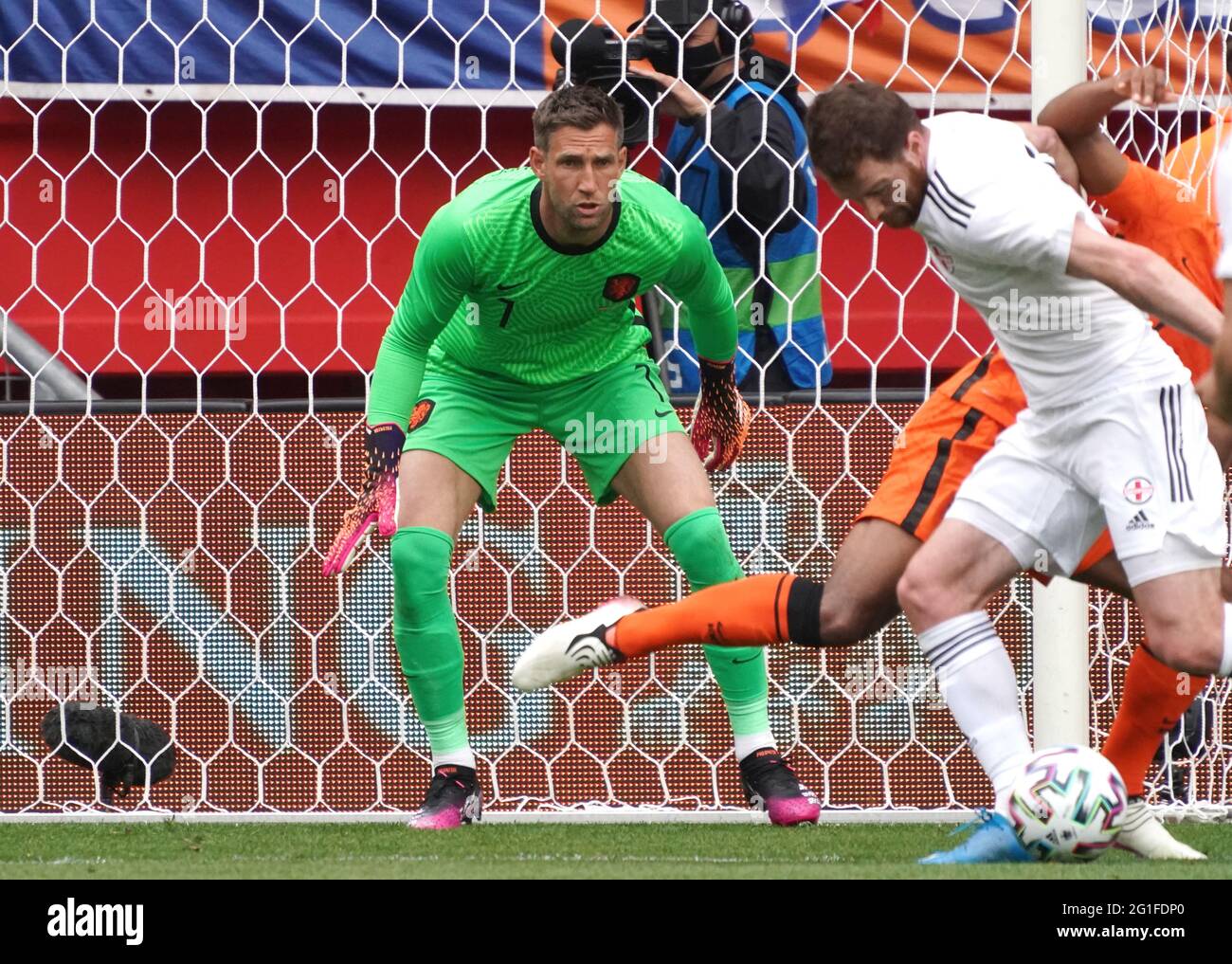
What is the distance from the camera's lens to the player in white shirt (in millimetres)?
3389

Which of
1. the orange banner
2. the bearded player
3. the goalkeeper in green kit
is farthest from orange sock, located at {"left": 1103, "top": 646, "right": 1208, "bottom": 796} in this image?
the orange banner

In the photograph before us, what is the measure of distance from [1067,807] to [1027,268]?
0.93 metres

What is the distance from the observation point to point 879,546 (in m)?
3.79

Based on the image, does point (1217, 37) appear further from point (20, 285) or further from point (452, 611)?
point (20, 285)

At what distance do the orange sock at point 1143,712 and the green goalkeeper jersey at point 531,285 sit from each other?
1271 mm

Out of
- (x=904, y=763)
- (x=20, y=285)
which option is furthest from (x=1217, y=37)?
(x=20, y=285)

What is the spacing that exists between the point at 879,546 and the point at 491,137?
3738 mm

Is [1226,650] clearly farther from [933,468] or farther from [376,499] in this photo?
[376,499]

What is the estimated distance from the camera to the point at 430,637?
176 inches

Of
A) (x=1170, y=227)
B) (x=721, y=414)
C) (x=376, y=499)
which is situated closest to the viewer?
(x=1170, y=227)

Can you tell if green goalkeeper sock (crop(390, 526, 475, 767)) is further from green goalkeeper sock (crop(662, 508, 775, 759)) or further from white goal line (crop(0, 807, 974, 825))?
green goalkeeper sock (crop(662, 508, 775, 759))

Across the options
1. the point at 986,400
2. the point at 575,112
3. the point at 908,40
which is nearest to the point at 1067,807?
the point at 986,400

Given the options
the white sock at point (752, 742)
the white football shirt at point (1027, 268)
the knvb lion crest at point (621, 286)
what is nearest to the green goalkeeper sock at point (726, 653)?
the white sock at point (752, 742)

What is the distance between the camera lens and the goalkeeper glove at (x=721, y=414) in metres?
4.61
